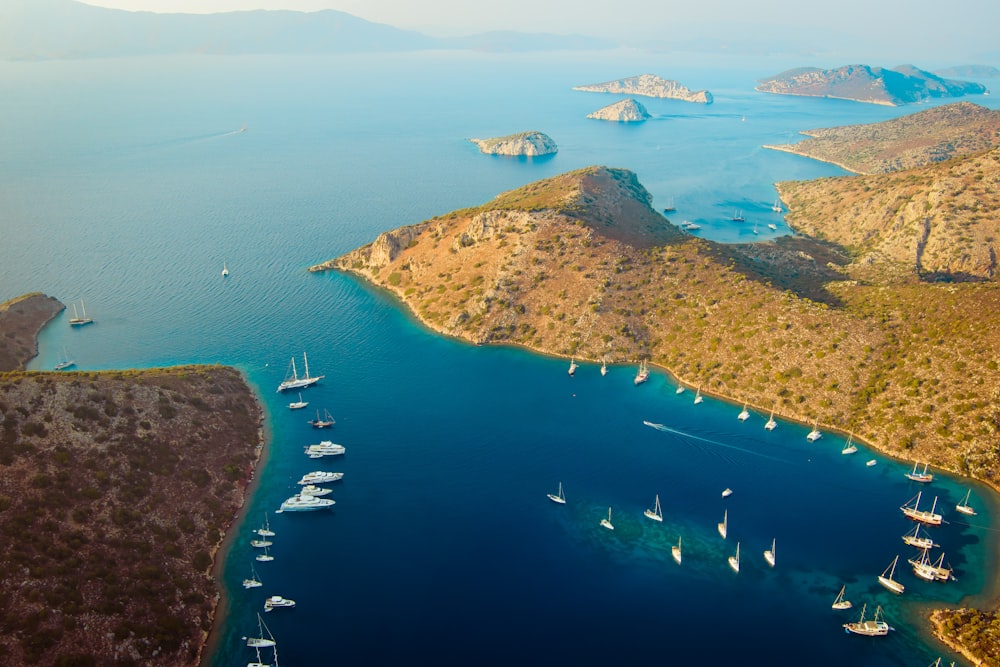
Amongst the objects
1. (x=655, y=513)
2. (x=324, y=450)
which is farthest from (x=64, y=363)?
(x=655, y=513)

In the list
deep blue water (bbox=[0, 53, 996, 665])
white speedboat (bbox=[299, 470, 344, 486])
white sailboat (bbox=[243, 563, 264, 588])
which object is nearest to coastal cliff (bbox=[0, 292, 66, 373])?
deep blue water (bbox=[0, 53, 996, 665])

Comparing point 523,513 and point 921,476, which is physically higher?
point 921,476

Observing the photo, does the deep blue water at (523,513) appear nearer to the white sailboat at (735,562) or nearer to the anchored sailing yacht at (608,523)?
the anchored sailing yacht at (608,523)

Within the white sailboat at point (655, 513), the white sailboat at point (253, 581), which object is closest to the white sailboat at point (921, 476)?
the white sailboat at point (655, 513)

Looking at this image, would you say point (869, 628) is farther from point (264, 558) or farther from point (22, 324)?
point (22, 324)

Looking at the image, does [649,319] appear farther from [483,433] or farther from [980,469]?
[980,469]

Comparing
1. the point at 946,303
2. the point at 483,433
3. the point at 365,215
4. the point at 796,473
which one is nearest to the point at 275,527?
the point at 483,433

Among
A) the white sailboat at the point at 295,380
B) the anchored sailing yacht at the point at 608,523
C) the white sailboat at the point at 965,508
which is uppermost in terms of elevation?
the white sailboat at the point at 295,380
